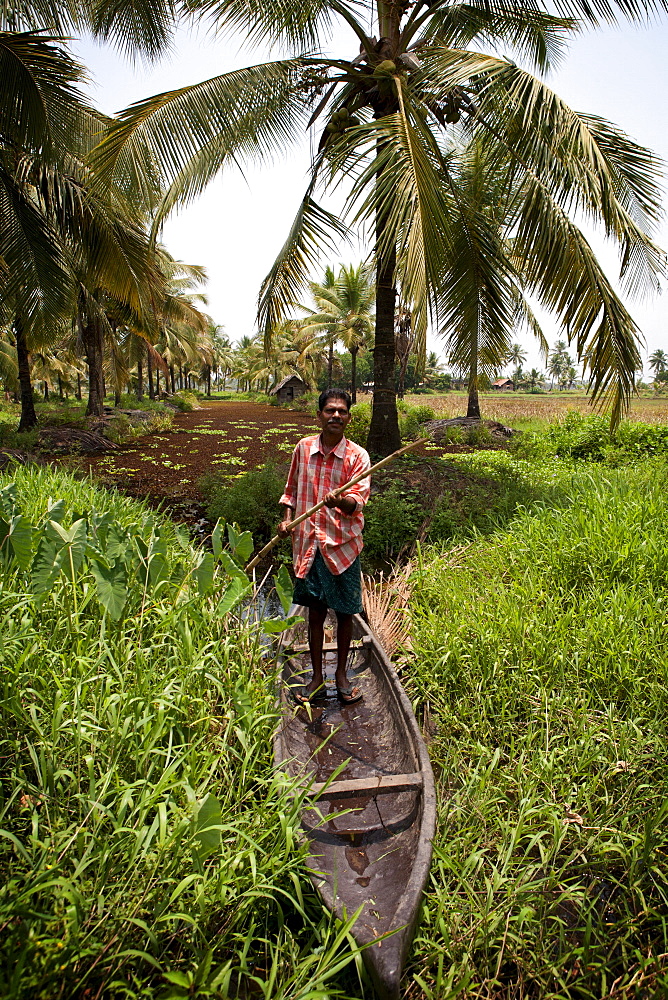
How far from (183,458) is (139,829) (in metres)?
10.4

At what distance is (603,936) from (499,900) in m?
0.37

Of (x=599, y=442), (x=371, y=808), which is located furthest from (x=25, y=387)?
(x=371, y=808)

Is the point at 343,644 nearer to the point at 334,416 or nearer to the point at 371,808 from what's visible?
the point at 371,808

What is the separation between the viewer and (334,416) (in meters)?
3.05

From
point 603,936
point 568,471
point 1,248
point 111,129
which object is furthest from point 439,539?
point 1,248

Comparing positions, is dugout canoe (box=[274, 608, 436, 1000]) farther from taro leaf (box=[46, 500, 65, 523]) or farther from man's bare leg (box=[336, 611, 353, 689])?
taro leaf (box=[46, 500, 65, 523])

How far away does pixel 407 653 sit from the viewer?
405 centimetres

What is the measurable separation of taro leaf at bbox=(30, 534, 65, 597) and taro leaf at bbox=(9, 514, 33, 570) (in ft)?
0.21

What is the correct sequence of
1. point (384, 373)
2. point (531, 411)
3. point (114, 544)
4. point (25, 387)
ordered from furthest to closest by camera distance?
point (531, 411) → point (25, 387) → point (384, 373) → point (114, 544)

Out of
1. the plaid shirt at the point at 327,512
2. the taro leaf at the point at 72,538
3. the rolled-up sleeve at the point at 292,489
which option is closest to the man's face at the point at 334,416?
the plaid shirt at the point at 327,512

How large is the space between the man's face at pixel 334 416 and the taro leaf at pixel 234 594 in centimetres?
92

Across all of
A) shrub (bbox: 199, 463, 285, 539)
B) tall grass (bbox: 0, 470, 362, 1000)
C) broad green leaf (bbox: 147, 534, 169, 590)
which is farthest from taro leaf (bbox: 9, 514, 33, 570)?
shrub (bbox: 199, 463, 285, 539)

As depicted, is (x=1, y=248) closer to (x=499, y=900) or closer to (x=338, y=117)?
(x=338, y=117)

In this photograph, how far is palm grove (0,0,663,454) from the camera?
5160 mm
